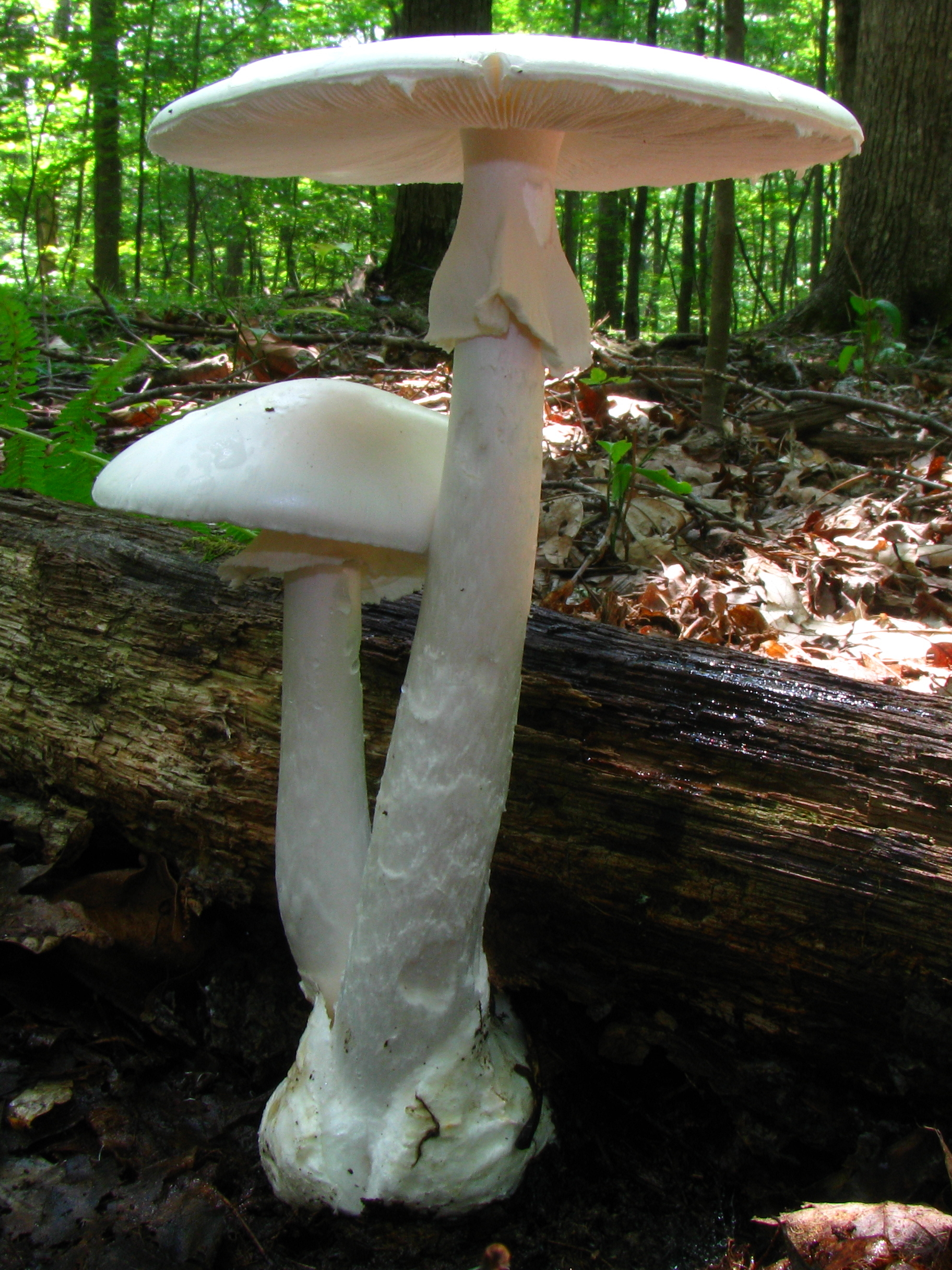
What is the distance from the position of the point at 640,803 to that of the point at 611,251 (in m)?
15.8

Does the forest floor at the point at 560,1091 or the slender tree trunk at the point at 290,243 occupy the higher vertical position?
the slender tree trunk at the point at 290,243

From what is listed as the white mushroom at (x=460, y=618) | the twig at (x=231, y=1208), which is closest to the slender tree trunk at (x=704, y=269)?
the white mushroom at (x=460, y=618)

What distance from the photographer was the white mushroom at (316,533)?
137cm

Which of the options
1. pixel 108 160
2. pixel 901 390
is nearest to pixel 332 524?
pixel 901 390

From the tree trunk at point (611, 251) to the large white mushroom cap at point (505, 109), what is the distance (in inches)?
547

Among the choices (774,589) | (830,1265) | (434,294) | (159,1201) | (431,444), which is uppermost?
(434,294)

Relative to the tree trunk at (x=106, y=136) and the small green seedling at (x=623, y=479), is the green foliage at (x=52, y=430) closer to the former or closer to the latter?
the small green seedling at (x=623, y=479)

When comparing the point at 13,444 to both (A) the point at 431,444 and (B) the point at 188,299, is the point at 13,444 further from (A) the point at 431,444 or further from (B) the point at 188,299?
(B) the point at 188,299

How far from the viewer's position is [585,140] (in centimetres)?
167

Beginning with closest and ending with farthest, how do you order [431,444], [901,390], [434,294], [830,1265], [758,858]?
[830,1265]
[434,294]
[431,444]
[758,858]
[901,390]

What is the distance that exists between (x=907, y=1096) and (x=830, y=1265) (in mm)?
480

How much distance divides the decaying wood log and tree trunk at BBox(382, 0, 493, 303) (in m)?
5.25

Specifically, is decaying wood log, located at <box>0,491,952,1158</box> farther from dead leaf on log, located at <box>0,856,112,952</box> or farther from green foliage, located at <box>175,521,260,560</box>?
dead leaf on log, located at <box>0,856,112,952</box>

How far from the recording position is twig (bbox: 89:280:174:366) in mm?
4574
